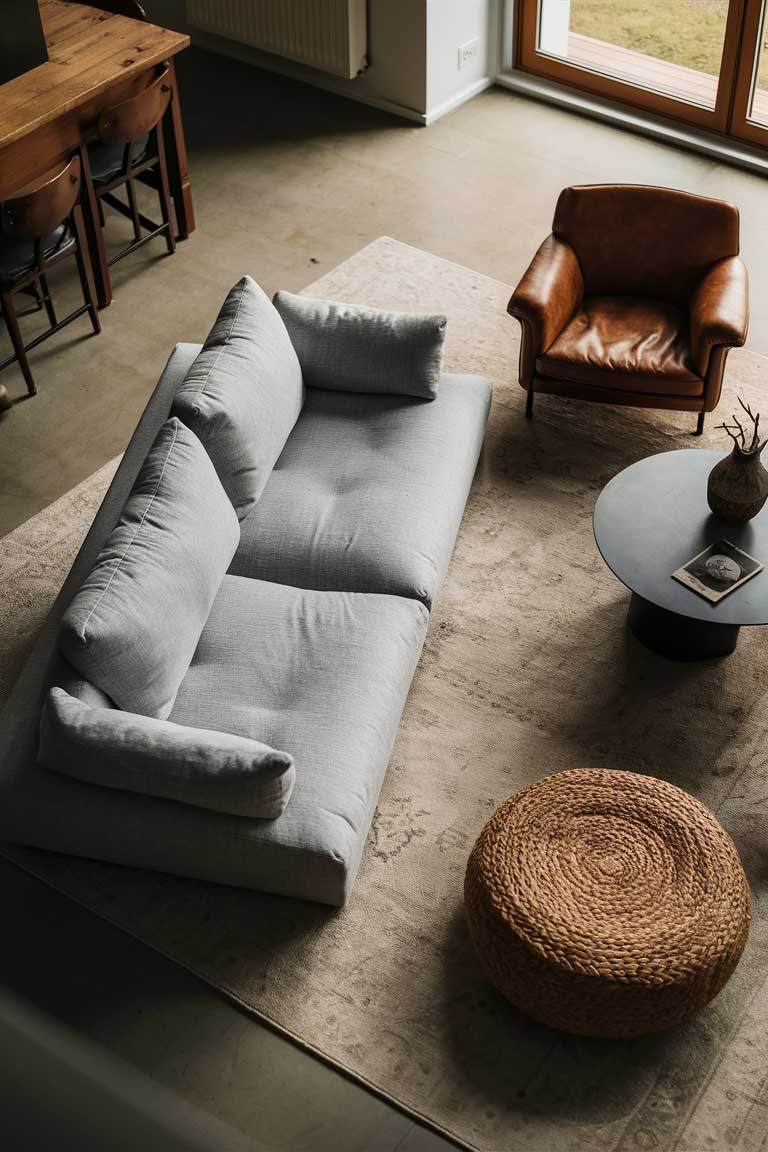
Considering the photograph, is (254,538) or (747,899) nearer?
(747,899)

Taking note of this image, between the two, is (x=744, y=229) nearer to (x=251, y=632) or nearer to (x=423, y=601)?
(x=423, y=601)

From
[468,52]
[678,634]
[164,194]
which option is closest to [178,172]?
[164,194]

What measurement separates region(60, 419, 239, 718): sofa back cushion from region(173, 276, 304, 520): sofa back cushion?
0.12m

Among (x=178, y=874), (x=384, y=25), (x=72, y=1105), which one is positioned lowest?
(x=72, y=1105)

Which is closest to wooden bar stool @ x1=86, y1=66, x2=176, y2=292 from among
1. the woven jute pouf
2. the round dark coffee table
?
the round dark coffee table

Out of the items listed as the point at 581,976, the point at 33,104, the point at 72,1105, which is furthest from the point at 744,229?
the point at 72,1105

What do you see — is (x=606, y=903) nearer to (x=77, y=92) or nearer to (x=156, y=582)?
(x=156, y=582)

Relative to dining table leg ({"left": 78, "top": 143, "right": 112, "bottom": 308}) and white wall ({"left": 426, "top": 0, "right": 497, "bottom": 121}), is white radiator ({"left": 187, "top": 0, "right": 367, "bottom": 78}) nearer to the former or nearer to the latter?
white wall ({"left": 426, "top": 0, "right": 497, "bottom": 121})

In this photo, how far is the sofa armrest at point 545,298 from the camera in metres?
4.45

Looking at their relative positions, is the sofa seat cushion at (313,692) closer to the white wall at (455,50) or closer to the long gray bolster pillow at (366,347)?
the long gray bolster pillow at (366,347)

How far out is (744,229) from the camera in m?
5.81

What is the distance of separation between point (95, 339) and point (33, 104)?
99 cm

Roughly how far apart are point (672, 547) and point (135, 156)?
3.23 meters

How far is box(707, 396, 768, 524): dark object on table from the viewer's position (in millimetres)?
3684
